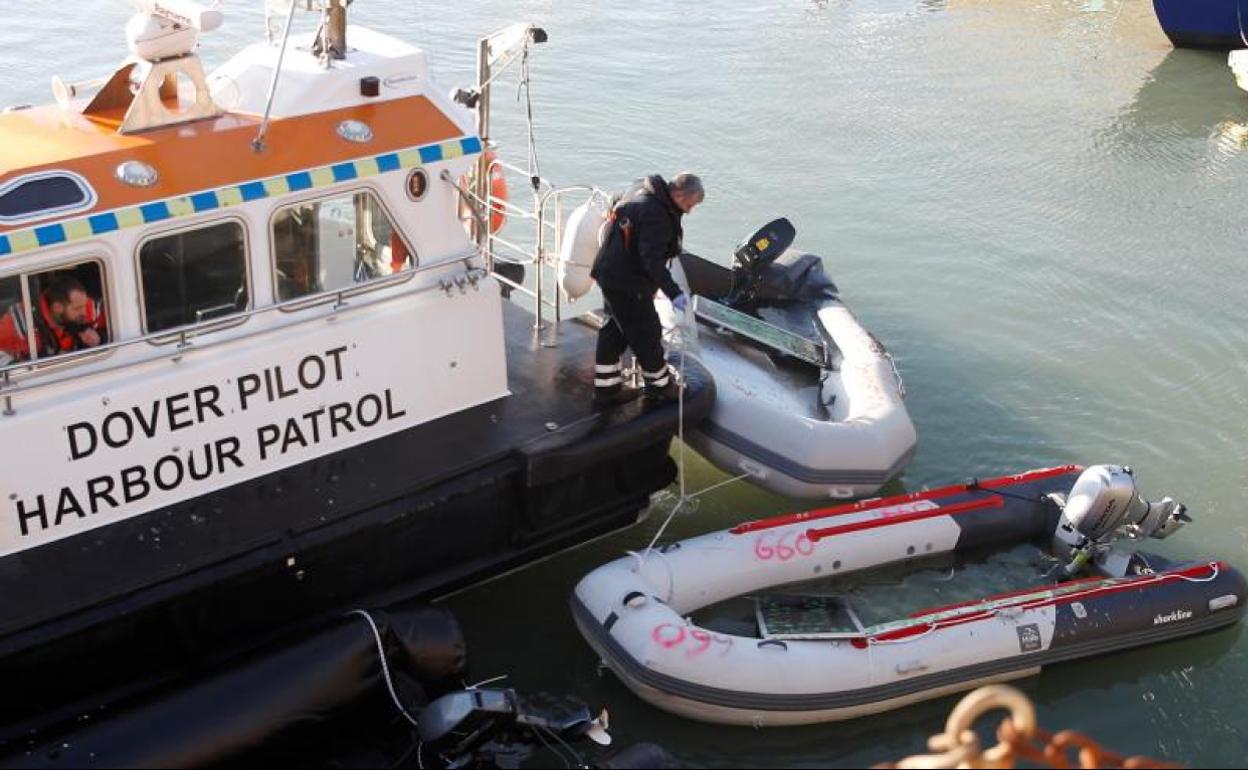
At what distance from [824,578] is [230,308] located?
314cm

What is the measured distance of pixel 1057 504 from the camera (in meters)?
7.52

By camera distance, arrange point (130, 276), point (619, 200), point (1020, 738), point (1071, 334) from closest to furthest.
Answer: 1. point (1020, 738)
2. point (130, 276)
3. point (619, 200)
4. point (1071, 334)

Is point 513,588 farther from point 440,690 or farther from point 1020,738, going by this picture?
point 1020,738

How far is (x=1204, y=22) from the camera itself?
1625 centimetres

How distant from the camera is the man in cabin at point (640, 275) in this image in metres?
6.68

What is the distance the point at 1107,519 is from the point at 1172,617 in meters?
0.56

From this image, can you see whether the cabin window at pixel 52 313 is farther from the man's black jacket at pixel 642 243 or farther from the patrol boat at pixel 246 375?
the man's black jacket at pixel 642 243

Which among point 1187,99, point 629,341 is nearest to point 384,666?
point 629,341

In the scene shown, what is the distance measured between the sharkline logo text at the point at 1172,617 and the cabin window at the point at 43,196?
5.05 meters

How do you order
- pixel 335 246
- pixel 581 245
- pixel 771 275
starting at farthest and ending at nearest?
pixel 771 275 < pixel 581 245 < pixel 335 246

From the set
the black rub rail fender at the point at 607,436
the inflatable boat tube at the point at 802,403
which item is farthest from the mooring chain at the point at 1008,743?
the inflatable boat tube at the point at 802,403

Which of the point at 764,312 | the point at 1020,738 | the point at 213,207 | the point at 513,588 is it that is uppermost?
the point at 213,207

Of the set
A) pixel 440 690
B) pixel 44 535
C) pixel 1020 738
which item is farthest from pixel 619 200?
pixel 1020 738

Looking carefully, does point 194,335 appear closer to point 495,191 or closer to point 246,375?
point 246,375
